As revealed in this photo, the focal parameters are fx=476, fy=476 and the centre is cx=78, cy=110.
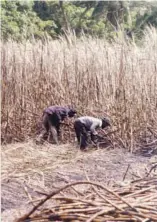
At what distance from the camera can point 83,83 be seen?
18.0 ft

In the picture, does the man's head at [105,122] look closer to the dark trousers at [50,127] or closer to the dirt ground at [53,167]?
the dirt ground at [53,167]

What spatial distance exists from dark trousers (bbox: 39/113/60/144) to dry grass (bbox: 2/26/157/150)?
7.4 inches

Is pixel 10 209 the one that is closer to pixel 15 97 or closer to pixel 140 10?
pixel 15 97

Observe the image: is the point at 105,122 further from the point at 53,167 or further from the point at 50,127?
the point at 53,167

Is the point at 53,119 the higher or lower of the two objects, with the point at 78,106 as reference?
lower

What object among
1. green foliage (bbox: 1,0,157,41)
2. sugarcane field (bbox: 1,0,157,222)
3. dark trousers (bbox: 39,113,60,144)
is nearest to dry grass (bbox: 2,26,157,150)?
sugarcane field (bbox: 1,0,157,222)

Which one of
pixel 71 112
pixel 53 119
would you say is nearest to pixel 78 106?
pixel 71 112

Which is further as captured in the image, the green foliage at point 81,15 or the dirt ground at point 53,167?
the green foliage at point 81,15

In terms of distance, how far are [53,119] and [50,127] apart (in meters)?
0.11

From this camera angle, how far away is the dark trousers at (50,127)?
5.33 meters

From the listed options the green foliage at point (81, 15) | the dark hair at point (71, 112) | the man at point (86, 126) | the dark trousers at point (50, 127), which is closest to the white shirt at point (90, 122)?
the man at point (86, 126)

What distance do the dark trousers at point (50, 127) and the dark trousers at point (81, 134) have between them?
323 millimetres

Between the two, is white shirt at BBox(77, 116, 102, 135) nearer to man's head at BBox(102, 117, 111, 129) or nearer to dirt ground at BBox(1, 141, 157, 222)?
man's head at BBox(102, 117, 111, 129)

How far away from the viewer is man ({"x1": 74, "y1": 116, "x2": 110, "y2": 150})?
5109 mm
